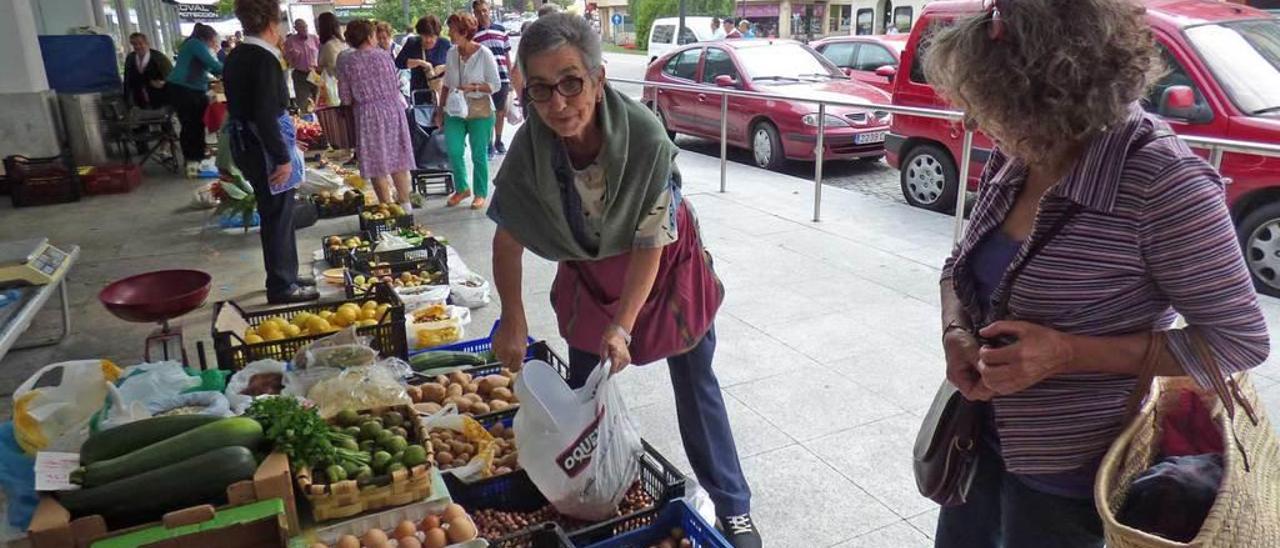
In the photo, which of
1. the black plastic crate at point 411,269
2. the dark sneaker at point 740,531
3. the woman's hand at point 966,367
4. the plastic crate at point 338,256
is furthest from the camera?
the plastic crate at point 338,256

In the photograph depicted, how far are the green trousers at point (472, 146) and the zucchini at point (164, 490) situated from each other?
215 inches

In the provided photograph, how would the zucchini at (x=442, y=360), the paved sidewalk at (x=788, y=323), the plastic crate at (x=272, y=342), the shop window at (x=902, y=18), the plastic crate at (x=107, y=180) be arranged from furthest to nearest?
the shop window at (x=902, y=18), the plastic crate at (x=107, y=180), the zucchini at (x=442, y=360), the plastic crate at (x=272, y=342), the paved sidewalk at (x=788, y=323)

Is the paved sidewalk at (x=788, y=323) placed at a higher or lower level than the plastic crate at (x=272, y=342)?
lower

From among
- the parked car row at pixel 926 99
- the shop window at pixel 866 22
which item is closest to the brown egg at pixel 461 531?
the parked car row at pixel 926 99

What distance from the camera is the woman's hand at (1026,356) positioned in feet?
4.59

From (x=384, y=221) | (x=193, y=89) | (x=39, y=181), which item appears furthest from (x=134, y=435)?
(x=193, y=89)

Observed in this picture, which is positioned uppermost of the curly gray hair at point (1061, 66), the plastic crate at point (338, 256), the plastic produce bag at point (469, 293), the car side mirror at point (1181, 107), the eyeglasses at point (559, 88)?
the curly gray hair at point (1061, 66)

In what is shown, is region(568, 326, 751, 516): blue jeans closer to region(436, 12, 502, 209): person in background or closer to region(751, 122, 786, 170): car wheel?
region(436, 12, 502, 209): person in background

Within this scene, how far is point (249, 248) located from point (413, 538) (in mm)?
4989

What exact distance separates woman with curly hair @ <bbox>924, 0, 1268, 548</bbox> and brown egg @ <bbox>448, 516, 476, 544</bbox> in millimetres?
1348

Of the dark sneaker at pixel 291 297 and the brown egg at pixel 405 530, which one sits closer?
the brown egg at pixel 405 530

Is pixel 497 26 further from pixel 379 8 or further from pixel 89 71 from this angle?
pixel 379 8

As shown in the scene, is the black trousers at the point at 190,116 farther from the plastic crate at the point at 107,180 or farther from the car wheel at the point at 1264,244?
the car wheel at the point at 1264,244

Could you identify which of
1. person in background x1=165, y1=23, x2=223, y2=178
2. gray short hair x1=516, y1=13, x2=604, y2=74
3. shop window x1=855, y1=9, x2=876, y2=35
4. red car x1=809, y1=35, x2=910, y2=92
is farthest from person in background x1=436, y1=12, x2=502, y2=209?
shop window x1=855, y1=9, x2=876, y2=35
